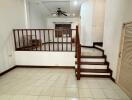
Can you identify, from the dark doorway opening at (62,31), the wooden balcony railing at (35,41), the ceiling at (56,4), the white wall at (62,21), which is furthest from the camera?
the white wall at (62,21)

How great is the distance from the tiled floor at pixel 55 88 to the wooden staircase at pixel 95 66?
0.20m

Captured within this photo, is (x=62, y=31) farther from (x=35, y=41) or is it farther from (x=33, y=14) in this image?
(x=33, y=14)

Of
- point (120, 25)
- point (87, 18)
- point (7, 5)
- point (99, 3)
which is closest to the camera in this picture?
point (120, 25)

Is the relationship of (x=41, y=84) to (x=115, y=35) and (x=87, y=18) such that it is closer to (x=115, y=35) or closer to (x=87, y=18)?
(x=115, y=35)

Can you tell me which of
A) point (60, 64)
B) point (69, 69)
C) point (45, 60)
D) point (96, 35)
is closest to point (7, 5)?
point (45, 60)

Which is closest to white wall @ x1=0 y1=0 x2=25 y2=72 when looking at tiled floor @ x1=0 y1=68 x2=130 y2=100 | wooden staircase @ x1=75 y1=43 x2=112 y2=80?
tiled floor @ x1=0 y1=68 x2=130 y2=100

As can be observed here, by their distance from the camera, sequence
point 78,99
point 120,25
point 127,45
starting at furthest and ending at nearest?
point 120,25 → point 127,45 → point 78,99

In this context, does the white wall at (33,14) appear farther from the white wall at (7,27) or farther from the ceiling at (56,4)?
the white wall at (7,27)

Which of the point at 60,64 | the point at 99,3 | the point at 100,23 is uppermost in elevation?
the point at 99,3

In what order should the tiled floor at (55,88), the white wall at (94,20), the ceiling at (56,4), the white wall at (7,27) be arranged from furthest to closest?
the ceiling at (56,4)
the white wall at (94,20)
the white wall at (7,27)
the tiled floor at (55,88)

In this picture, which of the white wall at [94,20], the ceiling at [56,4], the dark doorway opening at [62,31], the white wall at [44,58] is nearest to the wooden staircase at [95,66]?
the white wall at [44,58]

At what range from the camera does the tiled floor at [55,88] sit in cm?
248

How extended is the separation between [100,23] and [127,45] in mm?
3027

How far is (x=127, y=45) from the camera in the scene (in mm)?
2613
